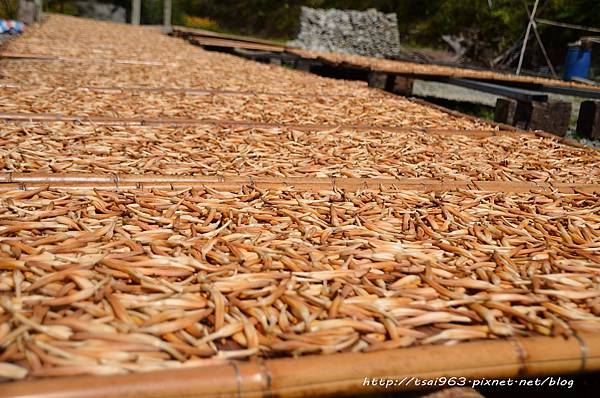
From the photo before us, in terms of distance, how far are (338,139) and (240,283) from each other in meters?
1.56

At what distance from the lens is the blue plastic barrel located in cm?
908

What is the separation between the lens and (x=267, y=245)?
1.42 metres

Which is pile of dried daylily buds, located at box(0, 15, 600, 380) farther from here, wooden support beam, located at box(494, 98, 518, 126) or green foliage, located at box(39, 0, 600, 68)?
green foliage, located at box(39, 0, 600, 68)

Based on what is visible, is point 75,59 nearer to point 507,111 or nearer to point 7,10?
point 507,111

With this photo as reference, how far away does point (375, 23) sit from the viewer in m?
12.8

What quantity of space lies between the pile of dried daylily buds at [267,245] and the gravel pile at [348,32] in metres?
10.0

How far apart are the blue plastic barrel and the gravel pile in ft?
13.7

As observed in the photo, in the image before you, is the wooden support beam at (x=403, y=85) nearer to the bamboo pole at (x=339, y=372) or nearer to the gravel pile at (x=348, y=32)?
the bamboo pole at (x=339, y=372)

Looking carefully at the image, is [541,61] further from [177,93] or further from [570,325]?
[570,325]

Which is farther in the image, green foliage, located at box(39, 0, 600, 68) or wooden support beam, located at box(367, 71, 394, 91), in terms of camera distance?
green foliage, located at box(39, 0, 600, 68)

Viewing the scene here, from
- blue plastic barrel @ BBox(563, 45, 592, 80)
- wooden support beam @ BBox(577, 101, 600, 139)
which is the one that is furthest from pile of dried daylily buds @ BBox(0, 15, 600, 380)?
blue plastic barrel @ BBox(563, 45, 592, 80)

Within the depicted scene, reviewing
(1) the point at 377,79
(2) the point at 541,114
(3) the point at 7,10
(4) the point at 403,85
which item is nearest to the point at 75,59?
(1) the point at 377,79

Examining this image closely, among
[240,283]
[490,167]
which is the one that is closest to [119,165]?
[240,283]

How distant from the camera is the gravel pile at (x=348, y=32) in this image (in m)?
12.4
